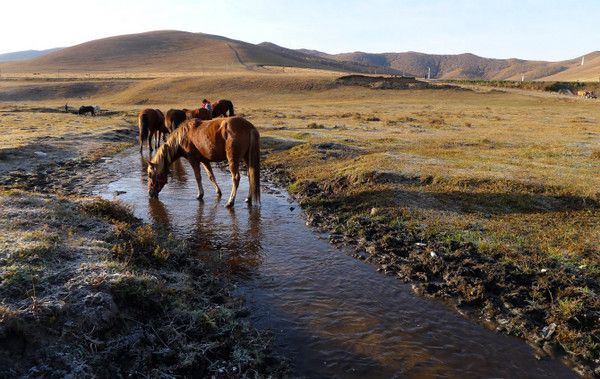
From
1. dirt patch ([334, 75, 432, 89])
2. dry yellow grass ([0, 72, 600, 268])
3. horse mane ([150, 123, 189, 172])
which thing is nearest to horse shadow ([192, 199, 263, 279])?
horse mane ([150, 123, 189, 172])

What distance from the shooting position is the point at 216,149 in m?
11.4

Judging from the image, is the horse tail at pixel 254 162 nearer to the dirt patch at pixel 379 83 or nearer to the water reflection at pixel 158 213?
the water reflection at pixel 158 213

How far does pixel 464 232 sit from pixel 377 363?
14.8ft

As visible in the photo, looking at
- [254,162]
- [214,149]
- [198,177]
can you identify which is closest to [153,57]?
[198,177]

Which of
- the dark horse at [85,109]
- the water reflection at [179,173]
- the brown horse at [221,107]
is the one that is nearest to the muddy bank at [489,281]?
the water reflection at [179,173]

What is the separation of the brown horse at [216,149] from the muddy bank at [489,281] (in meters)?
A: 2.45

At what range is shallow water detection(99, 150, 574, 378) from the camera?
4.98 meters

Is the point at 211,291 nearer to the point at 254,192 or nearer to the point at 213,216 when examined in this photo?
the point at 213,216

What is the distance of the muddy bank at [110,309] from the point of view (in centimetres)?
432

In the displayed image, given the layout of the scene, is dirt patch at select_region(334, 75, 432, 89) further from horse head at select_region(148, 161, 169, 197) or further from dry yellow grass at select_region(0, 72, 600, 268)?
horse head at select_region(148, 161, 169, 197)

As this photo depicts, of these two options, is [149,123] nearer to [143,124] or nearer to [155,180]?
[143,124]

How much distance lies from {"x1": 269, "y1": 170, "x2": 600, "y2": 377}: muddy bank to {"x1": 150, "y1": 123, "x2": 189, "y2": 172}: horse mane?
15.6 feet

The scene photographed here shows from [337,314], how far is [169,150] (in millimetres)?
7936

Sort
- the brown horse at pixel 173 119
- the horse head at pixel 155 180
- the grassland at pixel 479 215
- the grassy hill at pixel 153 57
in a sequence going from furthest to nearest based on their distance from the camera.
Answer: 1. the grassy hill at pixel 153 57
2. the brown horse at pixel 173 119
3. the horse head at pixel 155 180
4. the grassland at pixel 479 215
